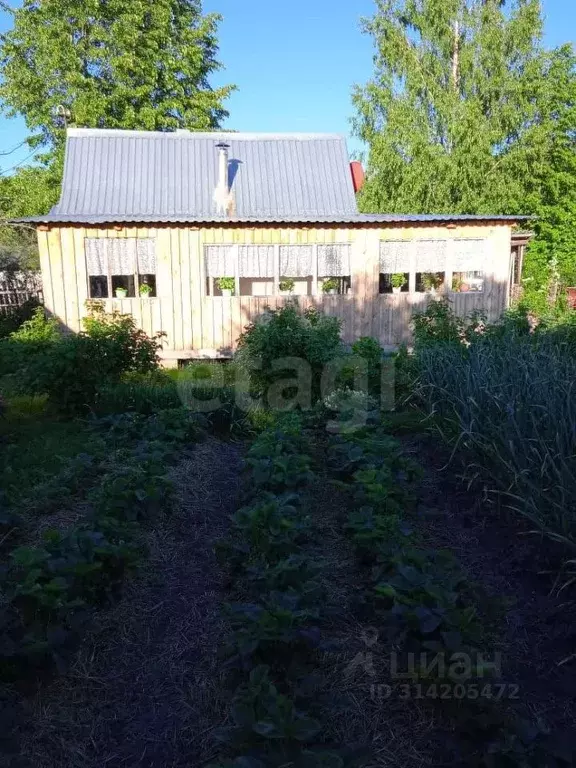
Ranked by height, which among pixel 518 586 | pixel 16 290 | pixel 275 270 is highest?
pixel 275 270

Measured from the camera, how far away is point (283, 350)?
7027mm

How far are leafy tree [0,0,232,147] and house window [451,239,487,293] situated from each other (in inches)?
579

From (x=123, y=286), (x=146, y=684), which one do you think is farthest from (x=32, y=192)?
(x=146, y=684)

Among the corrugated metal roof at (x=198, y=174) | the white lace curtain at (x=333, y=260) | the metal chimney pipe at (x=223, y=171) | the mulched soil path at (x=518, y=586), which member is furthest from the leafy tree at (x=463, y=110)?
the mulched soil path at (x=518, y=586)

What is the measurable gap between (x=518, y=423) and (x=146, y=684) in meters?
2.64

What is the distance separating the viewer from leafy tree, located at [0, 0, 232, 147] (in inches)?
869

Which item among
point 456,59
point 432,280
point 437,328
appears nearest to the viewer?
point 437,328

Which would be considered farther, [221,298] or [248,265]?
[248,265]

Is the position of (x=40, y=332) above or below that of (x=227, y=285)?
below

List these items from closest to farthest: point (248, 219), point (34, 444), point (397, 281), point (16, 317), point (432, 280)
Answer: point (34, 444), point (248, 219), point (397, 281), point (432, 280), point (16, 317)

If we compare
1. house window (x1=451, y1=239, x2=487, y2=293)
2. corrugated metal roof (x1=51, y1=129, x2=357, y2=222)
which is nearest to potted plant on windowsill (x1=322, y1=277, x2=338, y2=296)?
corrugated metal roof (x1=51, y1=129, x2=357, y2=222)

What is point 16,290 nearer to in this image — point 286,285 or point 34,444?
point 286,285

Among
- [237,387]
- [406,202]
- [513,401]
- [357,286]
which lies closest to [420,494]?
[513,401]

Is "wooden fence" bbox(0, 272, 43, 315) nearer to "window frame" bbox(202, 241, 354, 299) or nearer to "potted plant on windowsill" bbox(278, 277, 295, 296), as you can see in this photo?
"window frame" bbox(202, 241, 354, 299)
